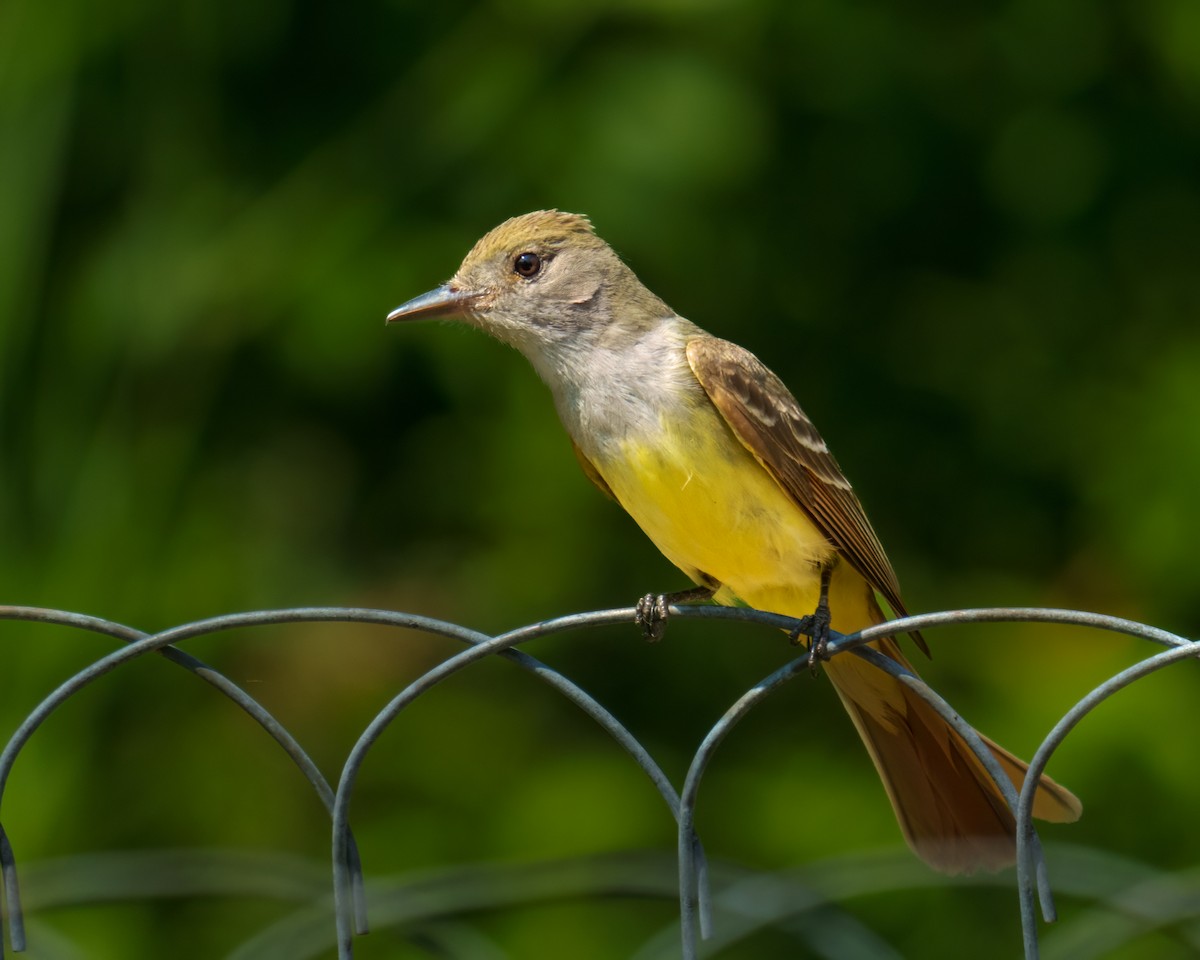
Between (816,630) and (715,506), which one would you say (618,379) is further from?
(816,630)

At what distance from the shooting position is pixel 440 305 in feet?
12.5

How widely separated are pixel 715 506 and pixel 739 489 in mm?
94

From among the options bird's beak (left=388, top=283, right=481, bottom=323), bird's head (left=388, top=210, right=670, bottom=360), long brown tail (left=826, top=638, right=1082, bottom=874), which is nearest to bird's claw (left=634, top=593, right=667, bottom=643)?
long brown tail (left=826, top=638, right=1082, bottom=874)

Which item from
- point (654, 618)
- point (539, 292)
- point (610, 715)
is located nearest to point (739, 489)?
point (654, 618)

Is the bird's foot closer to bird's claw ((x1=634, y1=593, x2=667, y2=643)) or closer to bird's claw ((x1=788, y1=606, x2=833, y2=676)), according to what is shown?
bird's claw ((x1=788, y1=606, x2=833, y2=676))

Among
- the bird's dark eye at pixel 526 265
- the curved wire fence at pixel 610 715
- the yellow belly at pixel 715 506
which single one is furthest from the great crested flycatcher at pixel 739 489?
the curved wire fence at pixel 610 715

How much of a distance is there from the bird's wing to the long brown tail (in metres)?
0.22

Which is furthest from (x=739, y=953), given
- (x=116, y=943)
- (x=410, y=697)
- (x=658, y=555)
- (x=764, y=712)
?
(x=410, y=697)

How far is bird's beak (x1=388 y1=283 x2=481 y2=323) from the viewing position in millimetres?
3754

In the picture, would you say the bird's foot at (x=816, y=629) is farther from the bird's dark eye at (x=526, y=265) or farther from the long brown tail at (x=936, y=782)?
the bird's dark eye at (x=526, y=265)

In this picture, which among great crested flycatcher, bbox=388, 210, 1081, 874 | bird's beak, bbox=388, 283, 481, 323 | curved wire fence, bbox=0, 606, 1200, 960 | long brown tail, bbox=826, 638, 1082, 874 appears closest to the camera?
curved wire fence, bbox=0, 606, 1200, 960

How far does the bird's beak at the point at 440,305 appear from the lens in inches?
148

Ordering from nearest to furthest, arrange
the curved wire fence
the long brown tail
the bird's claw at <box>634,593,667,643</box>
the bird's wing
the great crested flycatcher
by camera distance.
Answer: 1. the curved wire fence
2. the long brown tail
3. the great crested flycatcher
4. the bird's claw at <box>634,593,667,643</box>
5. the bird's wing

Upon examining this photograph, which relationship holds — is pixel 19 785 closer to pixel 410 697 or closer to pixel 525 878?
pixel 525 878
